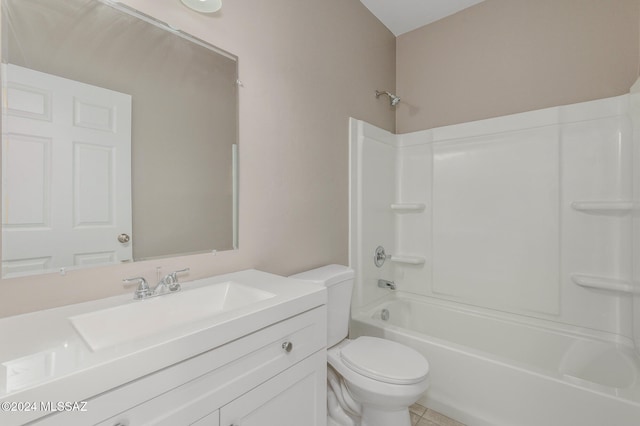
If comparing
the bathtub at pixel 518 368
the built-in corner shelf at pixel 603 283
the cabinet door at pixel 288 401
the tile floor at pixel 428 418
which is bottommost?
the tile floor at pixel 428 418

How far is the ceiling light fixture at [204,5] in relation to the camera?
119cm

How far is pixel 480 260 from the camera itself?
7.09 ft

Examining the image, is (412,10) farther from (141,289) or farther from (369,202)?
(141,289)

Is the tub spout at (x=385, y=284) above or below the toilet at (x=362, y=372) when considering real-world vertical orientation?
above

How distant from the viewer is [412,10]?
2.28 meters

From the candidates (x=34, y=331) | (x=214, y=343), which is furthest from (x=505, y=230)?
(x=34, y=331)

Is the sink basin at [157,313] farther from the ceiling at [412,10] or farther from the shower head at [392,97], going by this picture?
the ceiling at [412,10]

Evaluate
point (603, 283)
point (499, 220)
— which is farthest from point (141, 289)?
point (603, 283)

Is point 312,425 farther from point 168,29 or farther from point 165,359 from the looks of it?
point 168,29

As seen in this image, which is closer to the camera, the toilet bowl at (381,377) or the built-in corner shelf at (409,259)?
the toilet bowl at (381,377)

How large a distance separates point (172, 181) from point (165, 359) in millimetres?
751

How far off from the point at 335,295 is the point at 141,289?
37.2 inches

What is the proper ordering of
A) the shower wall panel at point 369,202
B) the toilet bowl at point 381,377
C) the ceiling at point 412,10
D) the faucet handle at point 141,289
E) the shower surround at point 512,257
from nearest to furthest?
1. the faucet handle at point 141,289
2. the toilet bowl at point 381,377
3. the shower surround at point 512,257
4. the shower wall panel at point 369,202
5. the ceiling at point 412,10

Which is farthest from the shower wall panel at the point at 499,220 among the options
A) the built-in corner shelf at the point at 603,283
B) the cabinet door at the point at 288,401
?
the cabinet door at the point at 288,401
